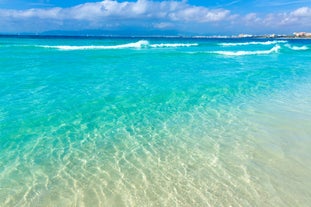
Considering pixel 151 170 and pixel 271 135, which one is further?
pixel 271 135

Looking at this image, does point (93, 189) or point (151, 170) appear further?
point (151, 170)

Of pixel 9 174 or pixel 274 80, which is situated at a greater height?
pixel 9 174

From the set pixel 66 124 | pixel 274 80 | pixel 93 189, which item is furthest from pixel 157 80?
pixel 93 189

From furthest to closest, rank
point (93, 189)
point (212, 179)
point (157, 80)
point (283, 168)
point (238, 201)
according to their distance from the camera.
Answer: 1. point (157, 80)
2. point (283, 168)
3. point (212, 179)
4. point (93, 189)
5. point (238, 201)

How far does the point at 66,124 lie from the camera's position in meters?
8.25

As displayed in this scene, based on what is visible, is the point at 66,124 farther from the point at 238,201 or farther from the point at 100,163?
the point at 238,201

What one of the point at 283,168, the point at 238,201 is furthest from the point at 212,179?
the point at 283,168

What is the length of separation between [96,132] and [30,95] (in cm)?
503

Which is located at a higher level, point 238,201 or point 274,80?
point 238,201

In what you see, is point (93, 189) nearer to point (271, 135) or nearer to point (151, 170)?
point (151, 170)

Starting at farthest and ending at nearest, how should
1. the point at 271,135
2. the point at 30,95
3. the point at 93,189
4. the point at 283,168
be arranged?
the point at 30,95 → the point at 271,135 → the point at 283,168 → the point at 93,189

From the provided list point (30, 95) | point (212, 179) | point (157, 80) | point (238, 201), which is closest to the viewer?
point (238, 201)

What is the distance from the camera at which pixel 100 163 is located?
5961mm

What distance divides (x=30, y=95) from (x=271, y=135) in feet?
28.9
